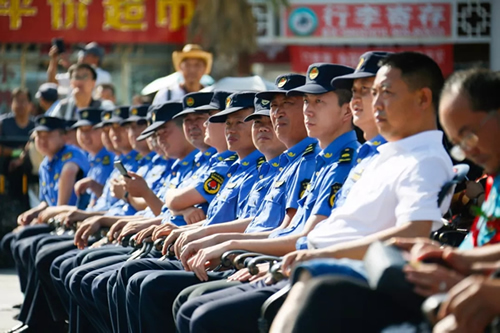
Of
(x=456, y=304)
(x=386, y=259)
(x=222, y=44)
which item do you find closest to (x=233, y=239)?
(x=386, y=259)

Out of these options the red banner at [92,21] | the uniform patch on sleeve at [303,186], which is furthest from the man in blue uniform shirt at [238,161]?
the red banner at [92,21]

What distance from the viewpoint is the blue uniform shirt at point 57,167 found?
8883mm

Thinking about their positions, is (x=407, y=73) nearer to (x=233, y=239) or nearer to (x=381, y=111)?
(x=381, y=111)

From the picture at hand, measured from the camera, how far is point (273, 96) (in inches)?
198

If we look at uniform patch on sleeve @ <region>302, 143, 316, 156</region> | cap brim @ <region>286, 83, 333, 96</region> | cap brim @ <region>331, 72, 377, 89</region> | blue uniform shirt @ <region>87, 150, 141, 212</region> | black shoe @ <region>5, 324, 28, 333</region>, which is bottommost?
black shoe @ <region>5, 324, 28, 333</region>

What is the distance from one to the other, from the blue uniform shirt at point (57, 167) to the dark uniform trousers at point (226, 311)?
492 centimetres

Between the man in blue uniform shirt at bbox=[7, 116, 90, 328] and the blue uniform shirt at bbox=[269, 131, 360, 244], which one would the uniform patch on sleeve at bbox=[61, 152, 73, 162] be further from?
the blue uniform shirt at bbox=[269, 131, 360, 244]

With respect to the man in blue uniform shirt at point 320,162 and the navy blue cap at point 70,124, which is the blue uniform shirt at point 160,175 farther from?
the man in blue uniform shirt at point 320,162

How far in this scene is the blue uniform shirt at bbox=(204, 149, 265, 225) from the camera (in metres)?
5.47

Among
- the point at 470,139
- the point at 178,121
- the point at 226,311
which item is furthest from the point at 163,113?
the point at 470,139

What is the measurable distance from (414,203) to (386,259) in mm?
704

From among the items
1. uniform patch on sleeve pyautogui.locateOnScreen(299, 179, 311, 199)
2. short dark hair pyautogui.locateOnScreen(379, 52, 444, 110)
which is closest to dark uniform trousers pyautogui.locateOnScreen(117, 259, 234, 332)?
uniform patch on sleeve pyautogui.locateOnScreen(299, 179, 311, 199)

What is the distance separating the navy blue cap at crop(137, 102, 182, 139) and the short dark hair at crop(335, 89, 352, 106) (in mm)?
2371

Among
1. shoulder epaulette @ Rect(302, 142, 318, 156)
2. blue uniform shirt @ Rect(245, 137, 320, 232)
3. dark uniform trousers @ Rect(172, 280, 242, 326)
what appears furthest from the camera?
shoulder epaulette @ Rect(302, 142, 318, 156)
